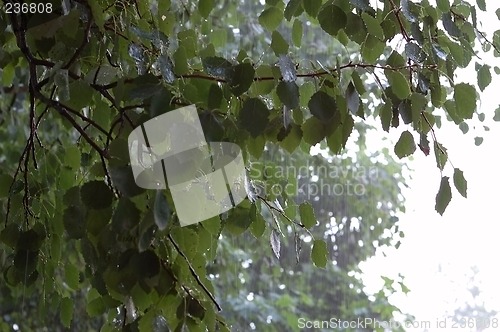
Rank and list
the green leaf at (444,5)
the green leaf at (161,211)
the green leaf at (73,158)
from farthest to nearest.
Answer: the green leaf at (73,158), the green leaf at (444,5), the green leaf at (161,211)

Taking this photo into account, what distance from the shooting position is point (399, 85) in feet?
1.75

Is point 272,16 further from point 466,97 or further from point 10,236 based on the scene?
point 10,236

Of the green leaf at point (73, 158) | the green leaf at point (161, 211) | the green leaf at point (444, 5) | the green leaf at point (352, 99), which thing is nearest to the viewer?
the green leaf at point (161, 211)

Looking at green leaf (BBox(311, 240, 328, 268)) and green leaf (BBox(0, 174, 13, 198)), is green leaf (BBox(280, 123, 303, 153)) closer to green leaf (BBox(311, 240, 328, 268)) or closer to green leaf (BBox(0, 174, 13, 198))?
green leaf (BBox(311, 240, 328, 268))

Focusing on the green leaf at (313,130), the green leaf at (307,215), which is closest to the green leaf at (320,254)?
the green leaf at (307,215)

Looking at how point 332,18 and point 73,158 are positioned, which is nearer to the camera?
point 332,18

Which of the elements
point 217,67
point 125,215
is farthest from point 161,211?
point 217,67

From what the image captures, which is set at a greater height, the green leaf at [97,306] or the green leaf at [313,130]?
the green leaf at [313,130]

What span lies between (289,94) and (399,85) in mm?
98

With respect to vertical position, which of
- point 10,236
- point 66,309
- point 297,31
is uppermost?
point 297,31

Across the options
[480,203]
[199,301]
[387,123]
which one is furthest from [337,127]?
[480,203]

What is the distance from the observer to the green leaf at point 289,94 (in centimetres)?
49

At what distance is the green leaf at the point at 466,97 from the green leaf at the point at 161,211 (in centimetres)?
26

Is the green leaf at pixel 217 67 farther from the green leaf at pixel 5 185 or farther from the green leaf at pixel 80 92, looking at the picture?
the green leaf at pixel 5 185
